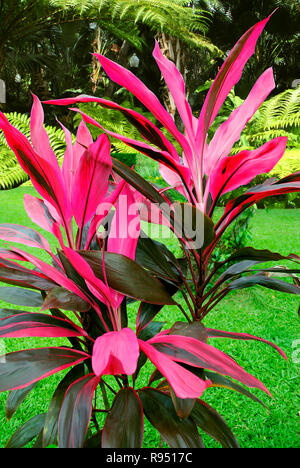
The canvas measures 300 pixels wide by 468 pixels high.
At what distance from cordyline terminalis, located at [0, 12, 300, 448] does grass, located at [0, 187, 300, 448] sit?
481 millimetres

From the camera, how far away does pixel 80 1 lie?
3455 mm

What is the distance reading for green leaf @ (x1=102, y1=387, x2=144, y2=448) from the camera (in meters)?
0.38

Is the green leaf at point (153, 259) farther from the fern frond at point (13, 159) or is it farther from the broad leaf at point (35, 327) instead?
the fern frond at point (13, 159)

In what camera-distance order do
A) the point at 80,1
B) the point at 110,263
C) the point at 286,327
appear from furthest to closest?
the point at 80,1
the point at 286,327
the point at 110,263

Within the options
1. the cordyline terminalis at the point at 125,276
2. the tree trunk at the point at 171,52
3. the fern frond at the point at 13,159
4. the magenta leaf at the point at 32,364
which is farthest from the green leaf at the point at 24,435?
the tree trunk at the point at 171,52

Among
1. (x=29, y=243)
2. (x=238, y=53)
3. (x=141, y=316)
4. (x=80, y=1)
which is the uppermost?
(x=80, y=1)

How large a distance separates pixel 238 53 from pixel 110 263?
0.89 ft

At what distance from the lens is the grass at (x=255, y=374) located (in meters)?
0.89

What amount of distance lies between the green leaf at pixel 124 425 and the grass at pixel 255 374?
52 centimetres

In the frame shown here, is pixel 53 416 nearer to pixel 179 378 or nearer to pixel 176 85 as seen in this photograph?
pixel 179 378

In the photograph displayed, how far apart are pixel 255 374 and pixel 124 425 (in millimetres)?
862

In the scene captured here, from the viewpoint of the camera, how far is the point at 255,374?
1.14 m
